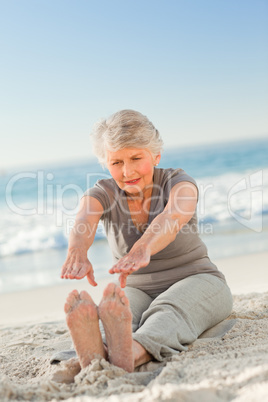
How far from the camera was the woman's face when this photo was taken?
2.40 m

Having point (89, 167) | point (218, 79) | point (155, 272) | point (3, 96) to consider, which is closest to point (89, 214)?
point (155, 272)

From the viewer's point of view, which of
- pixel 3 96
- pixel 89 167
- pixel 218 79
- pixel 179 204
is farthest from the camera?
pixel 218 79

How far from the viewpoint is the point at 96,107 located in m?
25.0

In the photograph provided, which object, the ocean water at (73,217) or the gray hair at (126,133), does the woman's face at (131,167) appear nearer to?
the gray hair at (126,133)

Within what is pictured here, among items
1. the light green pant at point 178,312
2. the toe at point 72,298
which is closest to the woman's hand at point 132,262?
the toe at point 72,298

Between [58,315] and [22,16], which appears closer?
Result: [58,315]

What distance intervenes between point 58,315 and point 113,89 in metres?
22.5

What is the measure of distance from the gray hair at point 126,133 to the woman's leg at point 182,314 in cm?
81

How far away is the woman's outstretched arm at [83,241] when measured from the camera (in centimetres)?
210

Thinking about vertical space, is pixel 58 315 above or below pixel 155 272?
below

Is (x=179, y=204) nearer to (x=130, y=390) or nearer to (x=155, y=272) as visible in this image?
(x=155, y=272)

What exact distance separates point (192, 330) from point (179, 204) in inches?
26.5

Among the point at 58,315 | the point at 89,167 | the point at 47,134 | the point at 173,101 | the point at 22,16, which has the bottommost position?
the point at 58,315

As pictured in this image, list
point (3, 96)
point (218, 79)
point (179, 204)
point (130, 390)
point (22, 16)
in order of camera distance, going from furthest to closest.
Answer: point (218, 79) → point (3, 96) → point (22, 16) → point (179, 204) → point (130, 390)
